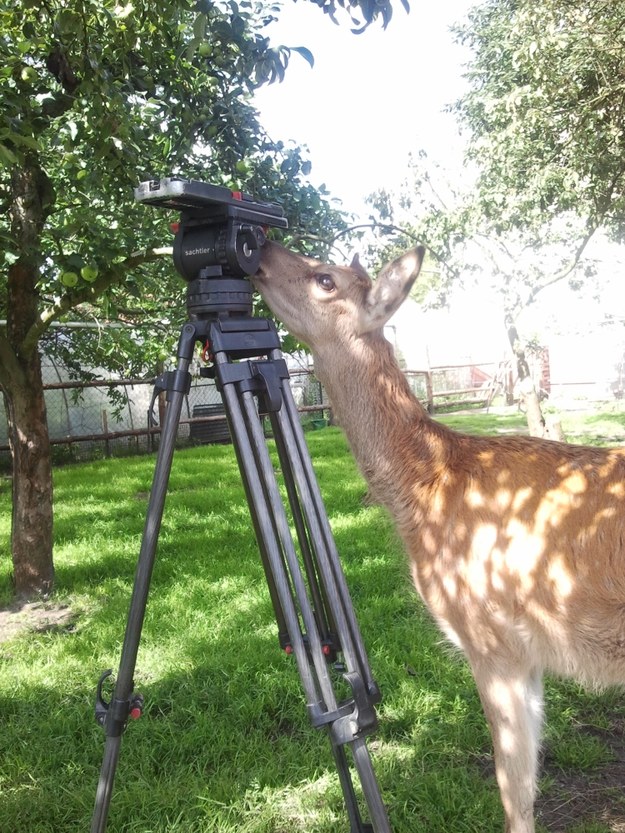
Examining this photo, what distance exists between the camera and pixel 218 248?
72.6 inches

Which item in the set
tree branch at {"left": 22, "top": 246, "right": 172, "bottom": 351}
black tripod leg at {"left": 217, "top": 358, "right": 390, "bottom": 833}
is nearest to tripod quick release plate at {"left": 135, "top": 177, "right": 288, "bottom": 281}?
black tripod leg at {"left": 217, "top": 358, "right": 390, "bottom": 833}

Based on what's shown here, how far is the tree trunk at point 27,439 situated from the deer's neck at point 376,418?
2860 mm

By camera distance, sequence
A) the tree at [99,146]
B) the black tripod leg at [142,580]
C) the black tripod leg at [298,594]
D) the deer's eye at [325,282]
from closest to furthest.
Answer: the black tripod leg at [298,594] → the black tripod leg at [142,580] → the deer's eye at [325,282] → the tree at [99,146]

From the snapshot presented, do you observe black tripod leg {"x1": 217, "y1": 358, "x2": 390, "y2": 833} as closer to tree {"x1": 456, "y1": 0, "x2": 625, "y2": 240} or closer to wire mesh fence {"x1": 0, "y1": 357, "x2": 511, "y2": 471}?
tree {"x1": 456, "y1": 0, "x2": 625, "y2": 240}

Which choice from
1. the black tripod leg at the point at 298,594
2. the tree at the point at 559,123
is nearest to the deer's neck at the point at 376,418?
the black tripod leg at the point at 298,594

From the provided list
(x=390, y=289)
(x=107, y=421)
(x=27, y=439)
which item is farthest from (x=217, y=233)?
(x=107, y=421)

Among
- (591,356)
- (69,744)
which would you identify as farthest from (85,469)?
(591,356)

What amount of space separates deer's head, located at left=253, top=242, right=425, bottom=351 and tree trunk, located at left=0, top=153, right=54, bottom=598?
2.73m

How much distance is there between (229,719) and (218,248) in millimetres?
2299

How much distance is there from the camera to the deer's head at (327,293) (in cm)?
238

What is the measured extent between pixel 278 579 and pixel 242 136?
276cm

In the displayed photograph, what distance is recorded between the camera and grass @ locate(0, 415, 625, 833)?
101 inches

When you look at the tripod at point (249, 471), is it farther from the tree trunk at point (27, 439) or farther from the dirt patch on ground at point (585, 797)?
the tree trunk at point (27, 439)

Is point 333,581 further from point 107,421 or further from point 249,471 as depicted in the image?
point 107,421
